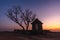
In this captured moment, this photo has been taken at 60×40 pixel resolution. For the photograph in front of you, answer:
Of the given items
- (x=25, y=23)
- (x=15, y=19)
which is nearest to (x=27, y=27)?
(x=25, y=23)

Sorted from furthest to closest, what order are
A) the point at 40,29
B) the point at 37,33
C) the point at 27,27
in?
the point at 27,27, the point at 40,29, the point at 37,33

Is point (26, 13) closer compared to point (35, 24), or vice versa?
point (35, 24)

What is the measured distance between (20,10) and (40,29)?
14.8 m

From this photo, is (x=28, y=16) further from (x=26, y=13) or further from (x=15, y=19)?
(x=15, y=19)

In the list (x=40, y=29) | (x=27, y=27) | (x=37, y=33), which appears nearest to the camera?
(x=37, y=33)

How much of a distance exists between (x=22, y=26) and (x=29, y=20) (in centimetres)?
345

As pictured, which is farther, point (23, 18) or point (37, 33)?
point (23, 18)

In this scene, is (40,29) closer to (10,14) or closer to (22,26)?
(22,26)

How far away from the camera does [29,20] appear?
56781mm

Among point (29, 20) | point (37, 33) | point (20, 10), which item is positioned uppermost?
point (20, 10)

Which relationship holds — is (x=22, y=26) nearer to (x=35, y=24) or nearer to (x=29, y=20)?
(x=29, y=20)

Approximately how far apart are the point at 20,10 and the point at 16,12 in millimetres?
1709

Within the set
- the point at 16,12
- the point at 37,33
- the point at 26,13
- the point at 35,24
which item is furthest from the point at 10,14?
the point at 37,33

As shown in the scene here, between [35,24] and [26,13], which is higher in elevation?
[26,13]
